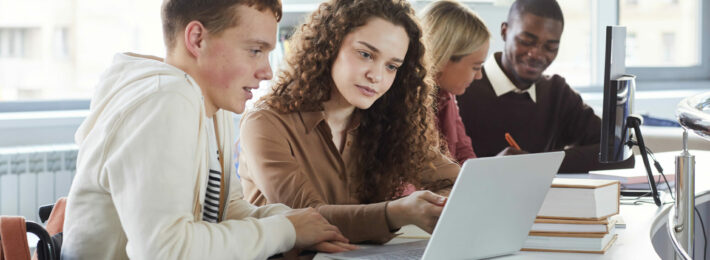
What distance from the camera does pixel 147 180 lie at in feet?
3.54

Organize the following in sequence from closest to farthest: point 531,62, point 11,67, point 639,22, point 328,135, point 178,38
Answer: point 178,38, point 328,135, point 531,62, point 11,67, point 639,22

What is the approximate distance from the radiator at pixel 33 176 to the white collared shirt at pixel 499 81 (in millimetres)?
1944

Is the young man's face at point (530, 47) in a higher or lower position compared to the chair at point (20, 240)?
higher

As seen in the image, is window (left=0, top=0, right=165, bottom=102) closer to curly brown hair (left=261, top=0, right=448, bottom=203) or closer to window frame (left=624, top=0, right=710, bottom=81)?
curly brown hair (left=261, top=0, right=448, bottom=203)

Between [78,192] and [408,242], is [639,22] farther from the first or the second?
[78,192]

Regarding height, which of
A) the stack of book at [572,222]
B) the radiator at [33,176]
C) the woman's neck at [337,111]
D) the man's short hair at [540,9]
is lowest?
the radiator at [33,176]

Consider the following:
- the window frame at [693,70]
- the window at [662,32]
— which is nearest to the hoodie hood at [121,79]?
the window at [662,32]

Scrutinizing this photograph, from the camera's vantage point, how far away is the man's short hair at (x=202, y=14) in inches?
49.5

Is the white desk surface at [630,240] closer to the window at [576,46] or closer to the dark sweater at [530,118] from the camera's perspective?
the dark sweater at [530,118]

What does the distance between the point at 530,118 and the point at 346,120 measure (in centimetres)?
124

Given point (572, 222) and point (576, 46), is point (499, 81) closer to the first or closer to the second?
point (572, 222)

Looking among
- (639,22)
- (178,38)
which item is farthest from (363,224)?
(639,22)

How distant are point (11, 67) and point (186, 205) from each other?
299 centimetres

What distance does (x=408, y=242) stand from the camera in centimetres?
148
